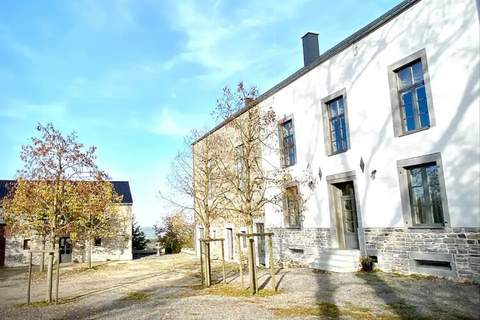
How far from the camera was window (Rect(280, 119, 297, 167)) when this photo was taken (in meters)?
15.8

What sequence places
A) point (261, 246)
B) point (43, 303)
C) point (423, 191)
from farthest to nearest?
point (261, 246) → point (423, 191) → point (43, 303)

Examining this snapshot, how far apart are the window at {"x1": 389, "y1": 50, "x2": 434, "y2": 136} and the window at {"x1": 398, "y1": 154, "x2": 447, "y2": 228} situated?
0.95m

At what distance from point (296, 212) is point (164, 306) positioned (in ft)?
25.8

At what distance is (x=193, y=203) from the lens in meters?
19.4

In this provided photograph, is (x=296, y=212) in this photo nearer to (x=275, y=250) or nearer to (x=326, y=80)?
(x=275, y=250)

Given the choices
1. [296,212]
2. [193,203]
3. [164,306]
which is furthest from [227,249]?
[164,306]

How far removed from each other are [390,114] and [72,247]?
23.1m

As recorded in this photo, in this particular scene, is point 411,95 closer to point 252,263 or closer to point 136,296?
point 252,263

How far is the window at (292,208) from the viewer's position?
14961 mm

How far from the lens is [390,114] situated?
11.1m

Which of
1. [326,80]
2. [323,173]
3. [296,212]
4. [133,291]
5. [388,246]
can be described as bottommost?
[133,291]

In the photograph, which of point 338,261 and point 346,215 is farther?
point 346,215

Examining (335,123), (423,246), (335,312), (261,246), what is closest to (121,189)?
(261,246)

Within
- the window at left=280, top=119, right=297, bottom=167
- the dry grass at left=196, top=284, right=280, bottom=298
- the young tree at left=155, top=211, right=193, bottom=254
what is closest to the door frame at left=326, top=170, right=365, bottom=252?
the window at left=280, top=119, right=297, bottom=167
